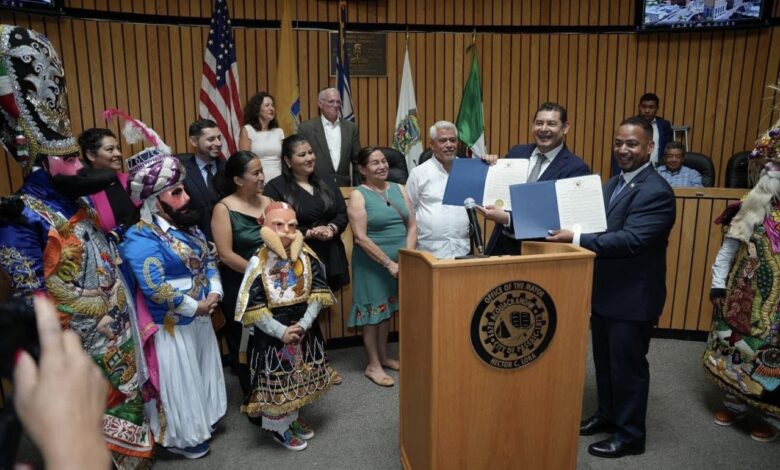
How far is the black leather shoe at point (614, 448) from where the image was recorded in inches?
103

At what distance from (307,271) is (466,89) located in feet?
13.8

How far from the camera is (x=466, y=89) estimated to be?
6.13 m

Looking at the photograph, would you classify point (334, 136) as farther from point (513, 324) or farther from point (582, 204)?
point (513, 324)

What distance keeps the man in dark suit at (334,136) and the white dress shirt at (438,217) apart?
1250 millimetres

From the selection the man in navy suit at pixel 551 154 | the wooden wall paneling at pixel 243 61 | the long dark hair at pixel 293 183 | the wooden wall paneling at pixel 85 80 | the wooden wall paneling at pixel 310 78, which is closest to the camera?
the man in navy suit at pixel 551 154

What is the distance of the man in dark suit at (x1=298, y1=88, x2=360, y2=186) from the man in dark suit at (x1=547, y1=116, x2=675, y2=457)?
2399 mm

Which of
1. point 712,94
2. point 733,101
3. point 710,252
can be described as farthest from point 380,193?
point 733,101

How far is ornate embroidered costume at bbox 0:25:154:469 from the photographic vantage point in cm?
188

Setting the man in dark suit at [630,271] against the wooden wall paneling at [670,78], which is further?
the wooden wall paneling at [670,78]

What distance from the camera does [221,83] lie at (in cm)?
456

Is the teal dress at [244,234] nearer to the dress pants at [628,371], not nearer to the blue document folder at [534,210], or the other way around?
the blue document folder at [534,210]

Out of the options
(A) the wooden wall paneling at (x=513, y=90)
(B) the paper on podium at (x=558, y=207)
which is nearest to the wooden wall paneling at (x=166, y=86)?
(A) the wooden wall paneling at (x=513, y=90)

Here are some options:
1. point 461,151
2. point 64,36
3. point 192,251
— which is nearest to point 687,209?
point 461,151

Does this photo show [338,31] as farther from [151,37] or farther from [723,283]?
[723,283]
